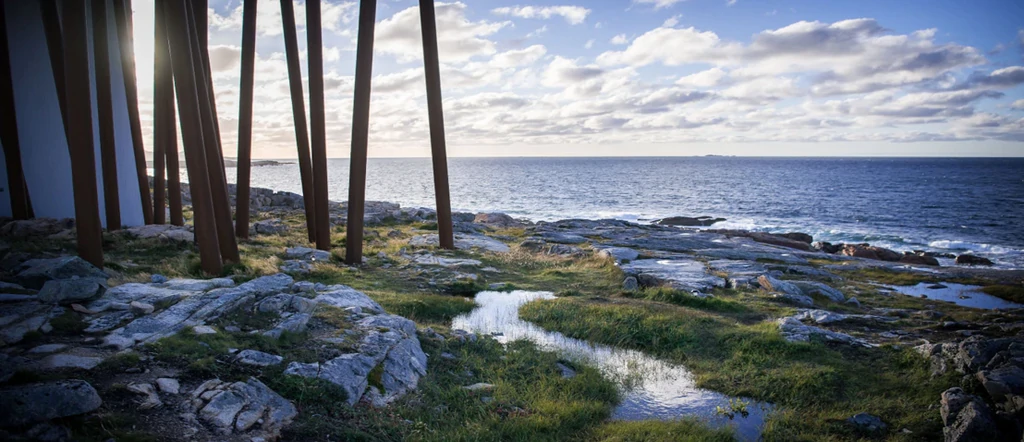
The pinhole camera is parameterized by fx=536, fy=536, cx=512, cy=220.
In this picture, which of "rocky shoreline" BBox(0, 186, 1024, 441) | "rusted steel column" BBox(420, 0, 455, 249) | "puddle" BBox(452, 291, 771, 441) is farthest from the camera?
"rusted steel column" BBox(420, 0, 455, 249)

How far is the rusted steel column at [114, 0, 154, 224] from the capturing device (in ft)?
56.4

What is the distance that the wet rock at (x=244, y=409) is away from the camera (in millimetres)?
5363

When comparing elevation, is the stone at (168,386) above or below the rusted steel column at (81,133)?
below

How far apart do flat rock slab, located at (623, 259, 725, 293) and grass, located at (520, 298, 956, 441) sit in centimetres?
281

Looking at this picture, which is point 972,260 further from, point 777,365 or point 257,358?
point 257,358

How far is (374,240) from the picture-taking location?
71.5 feet

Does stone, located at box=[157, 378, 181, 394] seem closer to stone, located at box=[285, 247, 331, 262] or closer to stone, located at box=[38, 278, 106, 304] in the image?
stone, located at box=[38, 278, 106, 304]

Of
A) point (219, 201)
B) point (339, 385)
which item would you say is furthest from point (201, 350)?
point (219, 201)

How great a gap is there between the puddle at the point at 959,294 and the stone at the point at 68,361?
68.6ft

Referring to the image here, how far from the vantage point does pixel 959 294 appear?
727 inches

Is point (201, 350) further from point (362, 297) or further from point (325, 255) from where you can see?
point (325, 255)

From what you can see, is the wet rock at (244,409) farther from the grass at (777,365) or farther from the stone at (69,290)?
the grass at (777,365)

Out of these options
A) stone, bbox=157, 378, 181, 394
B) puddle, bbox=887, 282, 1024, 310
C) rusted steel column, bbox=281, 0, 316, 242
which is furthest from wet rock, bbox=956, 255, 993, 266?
stone, bbox=157, 378, 181, 394

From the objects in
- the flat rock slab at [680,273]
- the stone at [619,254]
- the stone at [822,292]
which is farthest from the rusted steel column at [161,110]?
the stone at [822,292]
